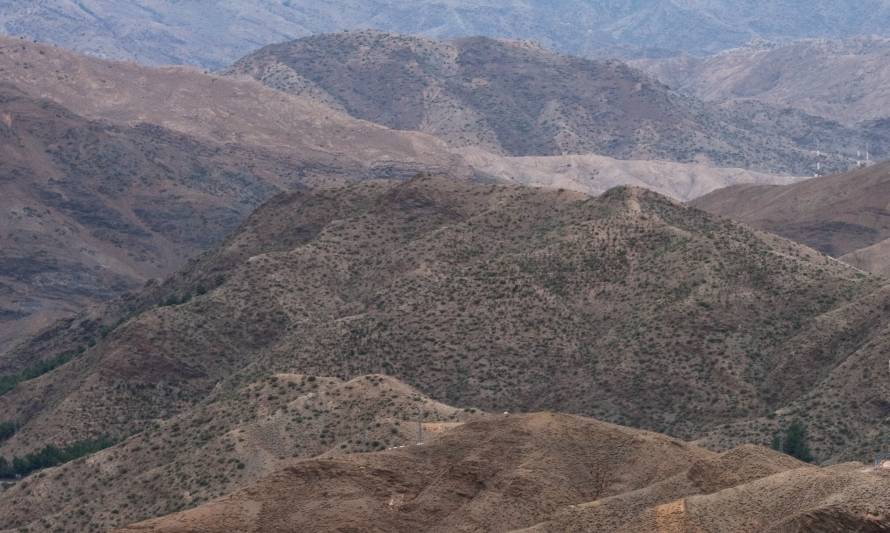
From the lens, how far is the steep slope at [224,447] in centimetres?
8525

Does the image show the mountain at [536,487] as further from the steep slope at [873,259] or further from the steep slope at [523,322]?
the steep slope at [873,259]

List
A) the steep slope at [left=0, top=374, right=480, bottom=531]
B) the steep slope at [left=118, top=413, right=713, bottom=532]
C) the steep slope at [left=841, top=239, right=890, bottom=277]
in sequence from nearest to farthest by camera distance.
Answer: the steep slope at [left=118, top=413, right=713, bottom=532] < the steep slope at [left=0, top=374, right=480, bottom=531] < the steep slope at [left=841, top=239, right=890, bottom=277]

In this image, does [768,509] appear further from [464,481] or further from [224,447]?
[224,447]

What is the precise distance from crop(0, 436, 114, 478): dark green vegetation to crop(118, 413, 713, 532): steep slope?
4111cm

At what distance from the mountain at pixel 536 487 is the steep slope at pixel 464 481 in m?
0.07

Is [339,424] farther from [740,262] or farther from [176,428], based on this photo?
[740,262]

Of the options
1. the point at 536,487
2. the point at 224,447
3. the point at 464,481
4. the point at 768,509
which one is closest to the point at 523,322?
→ the point at 224,447

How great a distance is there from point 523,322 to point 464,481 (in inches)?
1828

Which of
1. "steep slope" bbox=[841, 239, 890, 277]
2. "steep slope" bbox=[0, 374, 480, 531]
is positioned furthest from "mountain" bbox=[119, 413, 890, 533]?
"steep slope" bbox=[841, 239, 890, 277]

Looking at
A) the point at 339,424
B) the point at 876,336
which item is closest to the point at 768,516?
the point at 339,424

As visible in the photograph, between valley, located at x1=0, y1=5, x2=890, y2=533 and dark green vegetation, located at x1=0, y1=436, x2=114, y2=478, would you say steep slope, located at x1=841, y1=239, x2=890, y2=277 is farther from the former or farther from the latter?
dark green vegetation, located at x1=0, y1=436, x2=114, y2=478

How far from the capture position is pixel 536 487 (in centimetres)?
6531

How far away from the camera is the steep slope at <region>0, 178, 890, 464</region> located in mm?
104438

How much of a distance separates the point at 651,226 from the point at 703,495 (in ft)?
208
